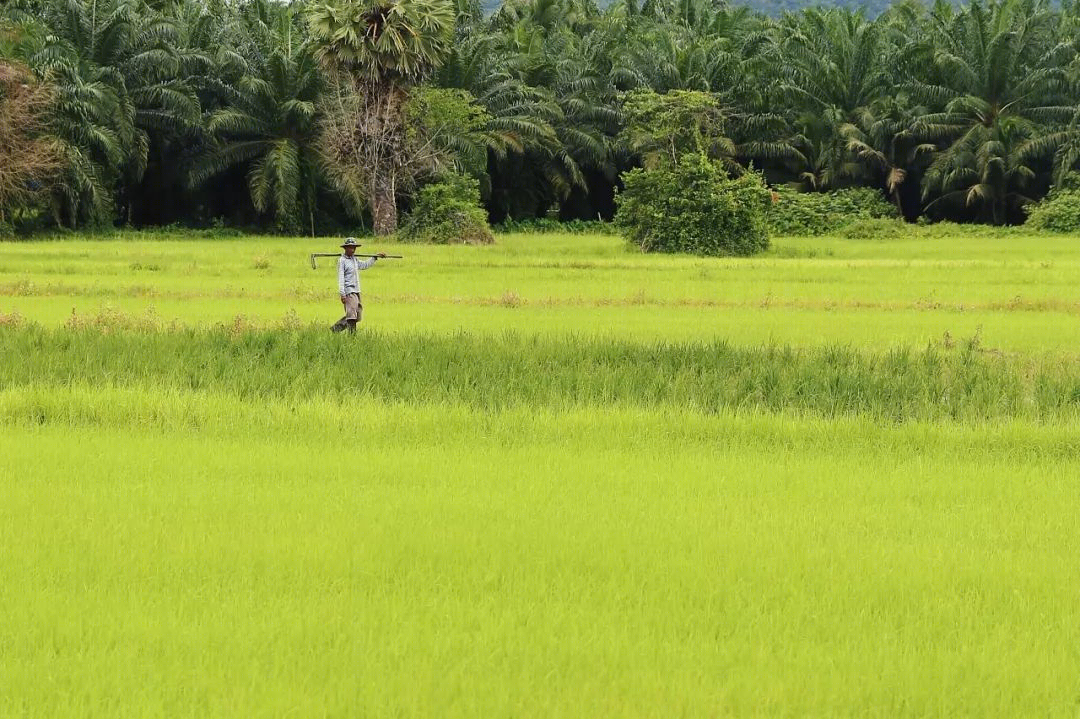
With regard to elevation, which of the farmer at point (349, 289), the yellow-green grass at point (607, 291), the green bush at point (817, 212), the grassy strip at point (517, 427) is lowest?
the grassy strip at point (517, 427)

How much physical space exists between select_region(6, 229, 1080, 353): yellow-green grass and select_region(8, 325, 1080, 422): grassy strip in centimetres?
212

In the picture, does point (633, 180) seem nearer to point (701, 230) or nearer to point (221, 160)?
point (701, 230)

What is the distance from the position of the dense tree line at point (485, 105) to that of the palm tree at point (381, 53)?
0.08 meters

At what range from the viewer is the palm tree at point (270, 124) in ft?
127

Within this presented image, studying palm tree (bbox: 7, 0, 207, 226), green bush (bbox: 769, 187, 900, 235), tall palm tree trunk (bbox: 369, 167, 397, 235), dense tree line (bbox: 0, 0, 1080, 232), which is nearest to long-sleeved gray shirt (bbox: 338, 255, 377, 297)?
dense tree line (bbox: 0, 0, 1080, 232)

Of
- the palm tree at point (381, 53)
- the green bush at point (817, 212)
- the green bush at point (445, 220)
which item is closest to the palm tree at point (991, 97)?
the green bush at point (817, 212)

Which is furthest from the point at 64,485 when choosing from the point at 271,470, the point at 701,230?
the point at 701,230

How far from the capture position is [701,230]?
2995 cm

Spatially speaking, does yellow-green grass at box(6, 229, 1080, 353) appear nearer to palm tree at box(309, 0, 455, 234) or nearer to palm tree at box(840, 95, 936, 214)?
palm tree at box(309, 0, 455, 234)

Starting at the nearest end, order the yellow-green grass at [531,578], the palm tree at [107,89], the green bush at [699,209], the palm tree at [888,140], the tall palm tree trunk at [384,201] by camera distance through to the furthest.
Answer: the yellow-green grass at [531,578] → the green bush at [699,209] → the palm tree at [107,89] → the tall palm tree trunk at [384,201] → the palm tree at [888,140]

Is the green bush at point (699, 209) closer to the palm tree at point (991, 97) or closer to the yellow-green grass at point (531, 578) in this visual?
the palm tree at point (991, 97)

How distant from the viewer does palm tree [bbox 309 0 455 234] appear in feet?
110

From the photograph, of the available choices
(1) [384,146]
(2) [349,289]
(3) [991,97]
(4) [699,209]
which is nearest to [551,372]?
(2) [349,289]

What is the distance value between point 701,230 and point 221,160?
18.0m
